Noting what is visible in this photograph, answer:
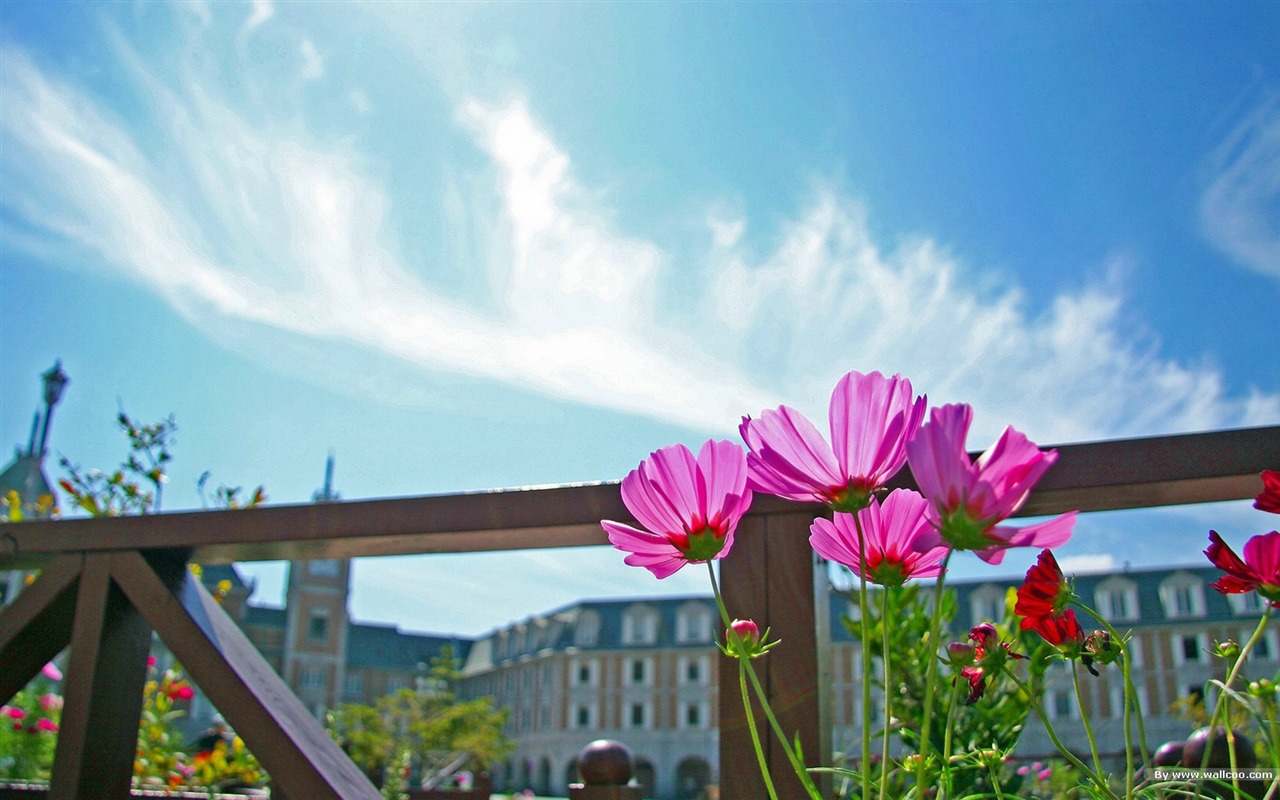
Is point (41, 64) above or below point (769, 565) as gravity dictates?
above

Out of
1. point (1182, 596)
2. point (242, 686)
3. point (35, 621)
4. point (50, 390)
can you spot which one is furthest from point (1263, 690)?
point (1182, 596)

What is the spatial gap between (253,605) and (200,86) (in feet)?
130

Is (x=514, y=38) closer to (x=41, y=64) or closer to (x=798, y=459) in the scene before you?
(x=41, y=64)

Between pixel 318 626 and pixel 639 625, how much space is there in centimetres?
1331

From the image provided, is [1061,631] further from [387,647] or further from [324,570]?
[387,647]

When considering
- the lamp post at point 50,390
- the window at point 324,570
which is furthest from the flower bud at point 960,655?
the window at point 324,570

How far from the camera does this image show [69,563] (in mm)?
1423

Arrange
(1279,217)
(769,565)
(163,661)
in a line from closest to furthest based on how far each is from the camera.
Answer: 1. (769,565)
2. (1279,217)
3. (163,661)

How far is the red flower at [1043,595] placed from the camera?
63 centimetres

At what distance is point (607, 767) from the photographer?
4.61ft

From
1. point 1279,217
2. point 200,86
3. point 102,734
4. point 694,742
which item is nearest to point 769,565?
point 102,734

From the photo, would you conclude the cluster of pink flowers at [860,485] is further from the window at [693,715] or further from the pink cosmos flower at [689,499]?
the window at [693,715]

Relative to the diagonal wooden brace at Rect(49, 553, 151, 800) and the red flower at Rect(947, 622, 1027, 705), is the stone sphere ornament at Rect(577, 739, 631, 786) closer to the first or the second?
the diagonal wooden brace at Rect(49, 553, 151, 800)

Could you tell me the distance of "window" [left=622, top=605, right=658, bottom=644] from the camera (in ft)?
131
